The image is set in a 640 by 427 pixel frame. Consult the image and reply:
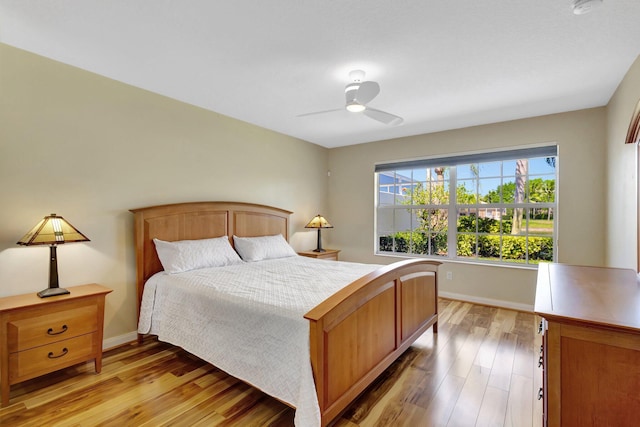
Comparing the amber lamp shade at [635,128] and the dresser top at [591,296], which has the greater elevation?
the amber lamp shade at [635,128]

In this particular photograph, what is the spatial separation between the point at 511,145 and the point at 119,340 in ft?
16.1

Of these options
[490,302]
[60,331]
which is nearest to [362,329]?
[60,331]

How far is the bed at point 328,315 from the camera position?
5.30ft

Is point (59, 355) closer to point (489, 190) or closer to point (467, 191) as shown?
point (467, 191)

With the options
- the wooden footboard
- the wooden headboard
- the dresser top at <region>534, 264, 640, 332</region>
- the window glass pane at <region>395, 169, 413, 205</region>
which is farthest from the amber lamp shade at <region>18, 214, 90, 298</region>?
the window glass pane at <region>395, 169, 413, 205</region>

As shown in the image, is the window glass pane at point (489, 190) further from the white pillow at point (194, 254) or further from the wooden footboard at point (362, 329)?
the white pillow at point (194, 254)

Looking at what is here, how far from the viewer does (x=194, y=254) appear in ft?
9.99

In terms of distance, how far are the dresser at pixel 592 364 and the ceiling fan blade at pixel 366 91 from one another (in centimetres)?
181

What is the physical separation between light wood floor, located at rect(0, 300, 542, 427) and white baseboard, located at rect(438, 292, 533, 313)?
1.11 meters

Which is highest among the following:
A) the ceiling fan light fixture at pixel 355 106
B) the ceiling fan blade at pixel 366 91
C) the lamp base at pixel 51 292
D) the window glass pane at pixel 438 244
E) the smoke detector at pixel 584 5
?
the smoke detector at pixel 584 5

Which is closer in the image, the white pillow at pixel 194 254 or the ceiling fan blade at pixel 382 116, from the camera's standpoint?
the ceiling fan blade at pixel 382 116

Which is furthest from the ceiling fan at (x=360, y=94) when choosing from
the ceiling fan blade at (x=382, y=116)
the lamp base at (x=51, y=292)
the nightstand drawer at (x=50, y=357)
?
the nightstand drawer at (x=50, y=357)

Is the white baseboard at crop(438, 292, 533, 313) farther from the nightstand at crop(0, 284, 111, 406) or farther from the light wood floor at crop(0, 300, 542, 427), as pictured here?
the nightstand at crop(0, 284, 111, 406)

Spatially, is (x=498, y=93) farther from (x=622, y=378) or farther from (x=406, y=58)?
(x=622, y=378)
